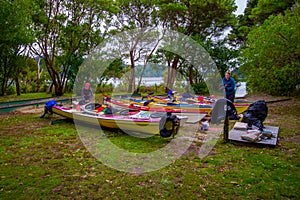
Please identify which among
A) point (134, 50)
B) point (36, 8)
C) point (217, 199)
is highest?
point (36, 8)

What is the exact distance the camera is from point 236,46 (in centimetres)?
1750

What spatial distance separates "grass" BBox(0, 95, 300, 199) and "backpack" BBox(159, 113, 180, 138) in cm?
27

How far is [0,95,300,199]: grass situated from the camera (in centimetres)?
301

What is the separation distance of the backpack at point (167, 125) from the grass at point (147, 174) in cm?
27

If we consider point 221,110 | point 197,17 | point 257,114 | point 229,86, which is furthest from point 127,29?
point 257,114

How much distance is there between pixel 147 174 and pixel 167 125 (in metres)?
1.67

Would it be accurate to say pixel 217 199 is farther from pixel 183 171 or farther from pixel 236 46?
pixel 236 46

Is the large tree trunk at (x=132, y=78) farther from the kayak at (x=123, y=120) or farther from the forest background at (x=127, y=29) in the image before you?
the kayak at (x=123, y=120)

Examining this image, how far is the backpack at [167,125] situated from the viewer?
503 cm

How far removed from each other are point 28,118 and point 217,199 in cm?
724

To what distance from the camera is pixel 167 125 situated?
509cm

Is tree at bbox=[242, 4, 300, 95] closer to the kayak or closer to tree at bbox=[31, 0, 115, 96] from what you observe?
the kayak

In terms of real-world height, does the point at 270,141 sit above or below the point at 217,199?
above

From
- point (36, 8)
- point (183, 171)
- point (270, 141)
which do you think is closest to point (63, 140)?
point (183, 171)
